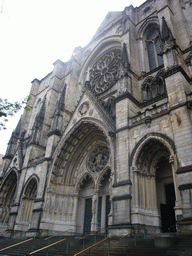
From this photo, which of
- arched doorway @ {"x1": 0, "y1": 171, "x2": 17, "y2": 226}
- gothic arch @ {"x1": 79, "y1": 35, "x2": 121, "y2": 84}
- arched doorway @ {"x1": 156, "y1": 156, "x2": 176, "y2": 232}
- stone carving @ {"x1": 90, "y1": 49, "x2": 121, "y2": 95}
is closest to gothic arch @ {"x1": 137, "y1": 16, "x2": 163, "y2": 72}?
stone carving @ {"x1": 90, "y1": 49, "x2": 121, "y2": 95}

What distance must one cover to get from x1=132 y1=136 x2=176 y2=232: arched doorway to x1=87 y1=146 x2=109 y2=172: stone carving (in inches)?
179

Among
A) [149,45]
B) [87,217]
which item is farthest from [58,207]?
[149,45]

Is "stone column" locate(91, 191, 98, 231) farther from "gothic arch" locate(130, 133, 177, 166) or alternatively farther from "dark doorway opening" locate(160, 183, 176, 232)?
"gothic arch" locate(130, 133, 177, 166)

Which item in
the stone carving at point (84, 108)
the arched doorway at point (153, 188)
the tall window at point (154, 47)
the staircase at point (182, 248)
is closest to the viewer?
the staircase at point (182, 248)

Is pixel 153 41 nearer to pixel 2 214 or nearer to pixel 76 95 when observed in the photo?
pixel 76 95

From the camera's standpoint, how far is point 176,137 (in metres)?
9.70

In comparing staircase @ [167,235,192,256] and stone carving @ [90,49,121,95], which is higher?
stone carving @ [90,49,121,95]

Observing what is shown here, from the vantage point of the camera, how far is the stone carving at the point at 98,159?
16.0 metres

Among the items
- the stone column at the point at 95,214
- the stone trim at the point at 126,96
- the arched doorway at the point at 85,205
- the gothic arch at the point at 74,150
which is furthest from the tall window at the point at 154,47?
the stone column at the point at 95,214

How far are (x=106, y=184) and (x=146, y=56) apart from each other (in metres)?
10.8

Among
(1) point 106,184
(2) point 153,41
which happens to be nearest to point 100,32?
(2) point 153,41

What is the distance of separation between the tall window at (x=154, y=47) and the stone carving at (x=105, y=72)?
292 centimetres

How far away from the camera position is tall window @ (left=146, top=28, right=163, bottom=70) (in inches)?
673

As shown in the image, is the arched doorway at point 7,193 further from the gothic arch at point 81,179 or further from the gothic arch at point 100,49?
Result: the gothic arch at point 100,49
